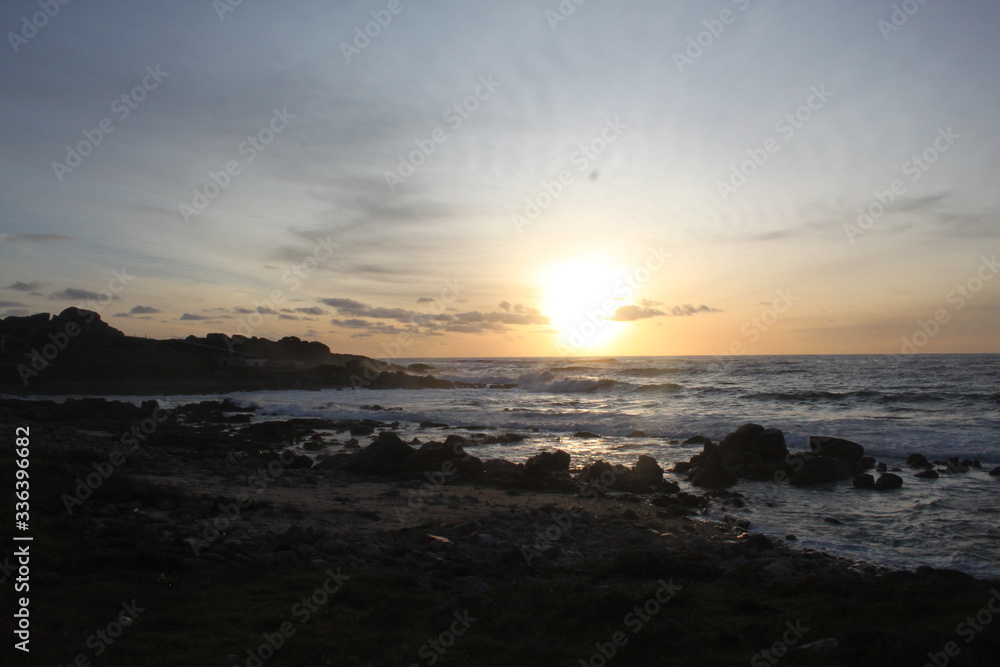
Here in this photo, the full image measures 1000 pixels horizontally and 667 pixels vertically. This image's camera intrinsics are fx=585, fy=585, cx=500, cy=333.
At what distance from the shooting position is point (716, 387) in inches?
2341

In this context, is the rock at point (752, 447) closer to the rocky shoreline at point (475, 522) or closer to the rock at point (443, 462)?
the rocky shoreline at point (475, 522)

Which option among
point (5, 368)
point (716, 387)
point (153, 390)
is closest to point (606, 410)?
point (716, 387)

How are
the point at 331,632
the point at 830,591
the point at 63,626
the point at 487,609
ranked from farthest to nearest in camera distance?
the point at 830,591
the point at 487,609
the point at 331,632
the point at 63,626

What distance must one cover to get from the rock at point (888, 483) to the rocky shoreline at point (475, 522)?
0.50 ft

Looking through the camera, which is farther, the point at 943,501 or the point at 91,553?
the point at 943,501

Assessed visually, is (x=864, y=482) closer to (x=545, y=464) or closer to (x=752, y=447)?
(x=752, y=447)

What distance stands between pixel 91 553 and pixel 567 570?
7.99 metres

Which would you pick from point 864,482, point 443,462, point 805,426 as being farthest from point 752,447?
point 805,426

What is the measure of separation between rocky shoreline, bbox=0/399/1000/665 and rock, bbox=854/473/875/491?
50 centimetres

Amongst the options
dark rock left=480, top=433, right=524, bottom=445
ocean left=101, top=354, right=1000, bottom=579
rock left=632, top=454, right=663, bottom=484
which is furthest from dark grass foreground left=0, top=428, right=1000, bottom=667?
dark rock left=480, top=433, right=524, bottom=445

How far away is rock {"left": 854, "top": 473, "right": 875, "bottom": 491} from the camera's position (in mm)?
19000

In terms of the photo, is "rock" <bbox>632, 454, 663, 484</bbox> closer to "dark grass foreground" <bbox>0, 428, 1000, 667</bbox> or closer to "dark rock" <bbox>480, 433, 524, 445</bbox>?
"dark grass foreground" <bbox>0, 428, 1000, 667</bbox>

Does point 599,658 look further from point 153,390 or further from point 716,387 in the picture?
point 153,390

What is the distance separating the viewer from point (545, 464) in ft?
69.7
